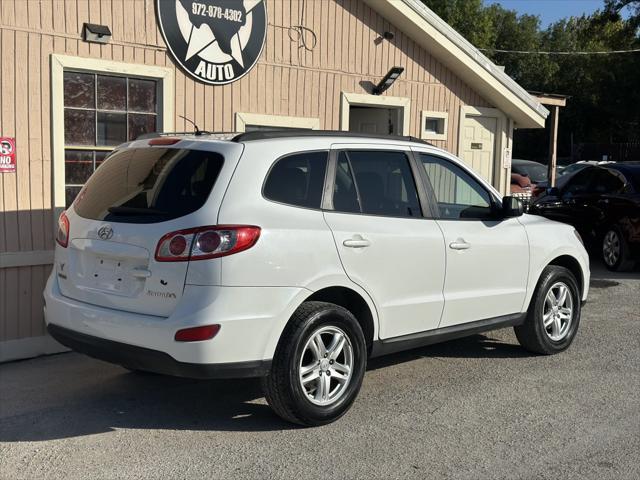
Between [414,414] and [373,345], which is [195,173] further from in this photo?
[414,414]

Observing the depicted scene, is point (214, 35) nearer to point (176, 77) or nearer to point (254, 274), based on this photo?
point (176, 77)

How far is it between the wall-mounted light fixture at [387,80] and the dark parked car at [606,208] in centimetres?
422

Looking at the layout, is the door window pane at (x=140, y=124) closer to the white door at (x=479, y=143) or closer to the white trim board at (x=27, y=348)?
the white trim board at (x=27, y=348)

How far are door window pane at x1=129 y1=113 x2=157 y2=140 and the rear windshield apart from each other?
2321 millimetres

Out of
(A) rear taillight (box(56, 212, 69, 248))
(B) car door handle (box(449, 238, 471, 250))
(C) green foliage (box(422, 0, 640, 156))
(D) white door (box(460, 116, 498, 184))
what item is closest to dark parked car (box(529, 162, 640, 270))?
(D) white door (box(460, 116, 498, 184))

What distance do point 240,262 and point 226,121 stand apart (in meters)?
3.73

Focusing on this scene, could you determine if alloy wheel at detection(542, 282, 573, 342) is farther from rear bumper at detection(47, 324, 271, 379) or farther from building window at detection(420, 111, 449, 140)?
building window at detection(420, 111, 449, 140)

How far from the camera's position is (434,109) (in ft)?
31.2

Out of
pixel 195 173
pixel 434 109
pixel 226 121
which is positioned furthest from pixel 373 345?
pixel 434 109

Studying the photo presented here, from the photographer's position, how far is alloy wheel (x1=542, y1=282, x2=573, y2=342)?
6.33 meters

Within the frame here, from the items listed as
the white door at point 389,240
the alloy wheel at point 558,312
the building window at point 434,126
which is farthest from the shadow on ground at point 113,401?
the building window at point 434,126

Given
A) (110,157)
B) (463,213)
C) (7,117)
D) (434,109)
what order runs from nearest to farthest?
1. (110,157)
2. (463,213)
3. (7,117)
4. (434,109)

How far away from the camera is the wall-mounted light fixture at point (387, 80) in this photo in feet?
28.8

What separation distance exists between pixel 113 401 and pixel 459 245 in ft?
8.87
